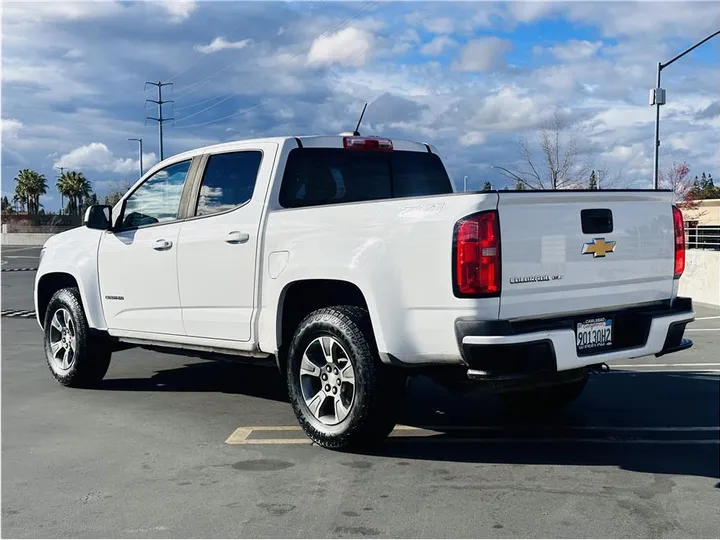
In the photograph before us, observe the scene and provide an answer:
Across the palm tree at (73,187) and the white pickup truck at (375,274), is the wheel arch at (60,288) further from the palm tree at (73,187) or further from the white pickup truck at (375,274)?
the palm tree at (73,187)

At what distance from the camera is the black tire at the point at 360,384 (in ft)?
16.2

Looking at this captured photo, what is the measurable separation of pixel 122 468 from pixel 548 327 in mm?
2690

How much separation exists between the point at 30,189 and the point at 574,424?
92274 mm

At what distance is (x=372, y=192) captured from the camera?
645 centimetres

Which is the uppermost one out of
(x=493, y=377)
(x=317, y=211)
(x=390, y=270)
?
(x=317, y=211)

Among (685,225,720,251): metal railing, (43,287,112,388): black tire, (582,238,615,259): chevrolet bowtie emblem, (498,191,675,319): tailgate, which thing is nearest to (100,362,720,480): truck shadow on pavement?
(43,287,112,388): black tire

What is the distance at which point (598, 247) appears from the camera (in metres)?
4.94

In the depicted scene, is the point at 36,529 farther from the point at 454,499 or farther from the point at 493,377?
the point at 493,377

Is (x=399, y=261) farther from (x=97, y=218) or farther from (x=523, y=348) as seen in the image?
(x=97, y=218)

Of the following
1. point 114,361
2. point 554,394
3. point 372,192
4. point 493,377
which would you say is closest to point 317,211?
point 372,192

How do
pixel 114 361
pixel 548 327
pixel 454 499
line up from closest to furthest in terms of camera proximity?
pixel 454 499 < pixel 548 327 < pixel 114 361

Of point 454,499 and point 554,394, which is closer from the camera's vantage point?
point 454,499

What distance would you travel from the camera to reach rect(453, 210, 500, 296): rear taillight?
446 centimetres

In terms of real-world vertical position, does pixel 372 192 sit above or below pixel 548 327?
above
